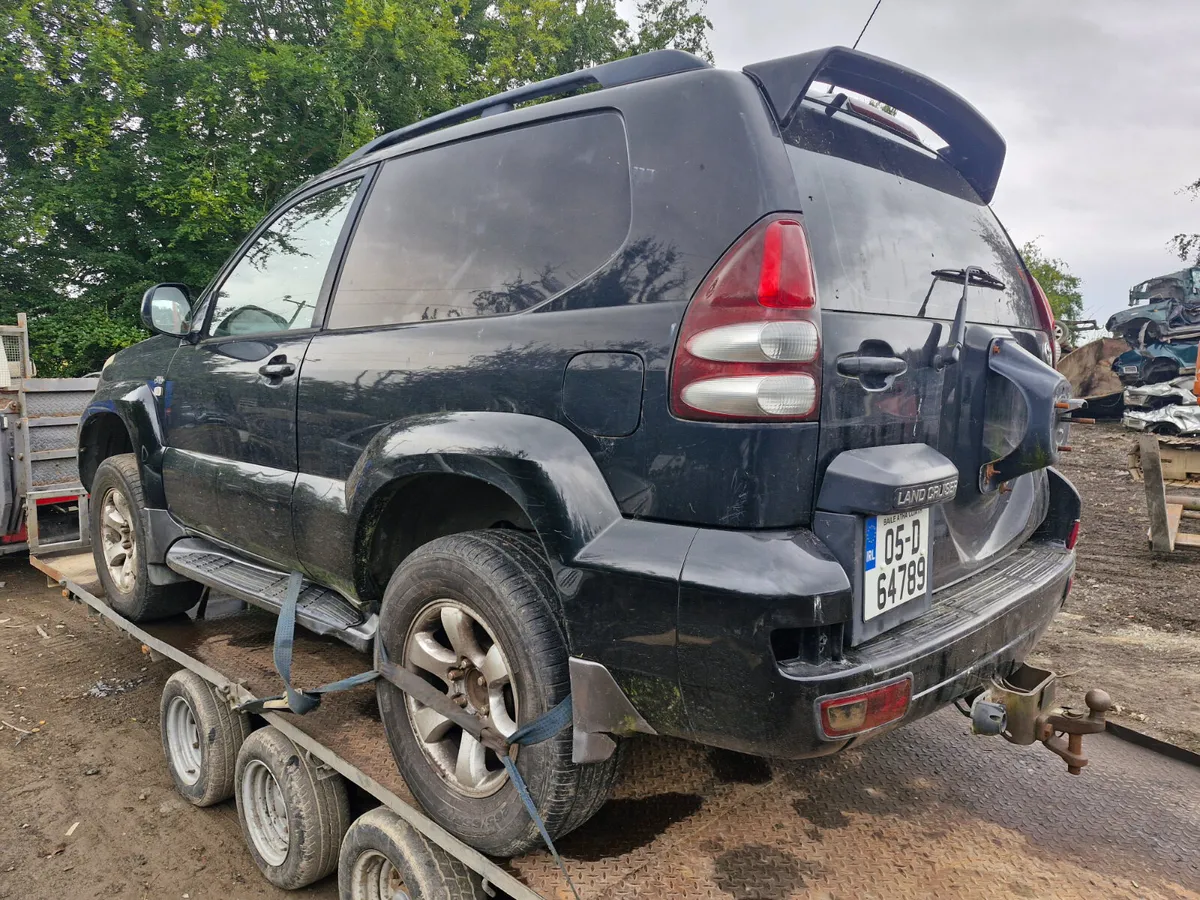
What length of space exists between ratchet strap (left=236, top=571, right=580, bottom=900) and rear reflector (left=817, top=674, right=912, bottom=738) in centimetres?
56

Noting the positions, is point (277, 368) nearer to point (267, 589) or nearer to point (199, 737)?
point (267, 589)

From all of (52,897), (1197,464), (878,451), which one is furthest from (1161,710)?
(52,897)

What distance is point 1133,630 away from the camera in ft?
16.1

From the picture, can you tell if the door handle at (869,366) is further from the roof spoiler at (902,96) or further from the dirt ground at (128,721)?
the dirt ground at (128,721)

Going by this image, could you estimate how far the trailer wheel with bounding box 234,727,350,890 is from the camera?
8.08 feet

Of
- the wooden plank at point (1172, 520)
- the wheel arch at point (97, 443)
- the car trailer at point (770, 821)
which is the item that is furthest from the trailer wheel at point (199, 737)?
the wooden plank at point (1172, 520)

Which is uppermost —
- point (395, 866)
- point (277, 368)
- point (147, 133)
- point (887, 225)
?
point (147, 133)

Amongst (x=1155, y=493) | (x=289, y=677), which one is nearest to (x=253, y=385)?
(x=289, y=677)

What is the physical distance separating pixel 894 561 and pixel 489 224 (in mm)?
1378

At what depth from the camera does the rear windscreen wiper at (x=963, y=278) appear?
1.93m

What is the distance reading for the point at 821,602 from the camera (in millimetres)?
1462

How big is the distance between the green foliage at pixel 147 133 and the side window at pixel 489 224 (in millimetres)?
11042

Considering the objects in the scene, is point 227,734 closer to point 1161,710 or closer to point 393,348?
point 393,348

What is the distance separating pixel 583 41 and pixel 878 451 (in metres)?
19.2
